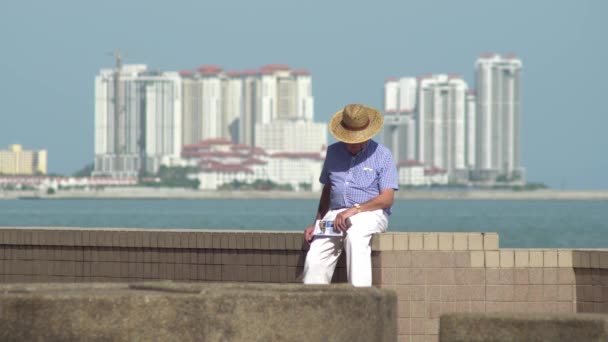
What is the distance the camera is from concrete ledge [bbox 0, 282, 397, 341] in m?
5.83

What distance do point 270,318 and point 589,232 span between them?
199 feet

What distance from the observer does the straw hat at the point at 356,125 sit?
7.82 meters

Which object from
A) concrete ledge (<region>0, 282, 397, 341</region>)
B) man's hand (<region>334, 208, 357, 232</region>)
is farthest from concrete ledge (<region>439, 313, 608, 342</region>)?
man's hand (<region>334, 208, 357, 232</region>)

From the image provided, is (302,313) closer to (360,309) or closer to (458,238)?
(360,309)

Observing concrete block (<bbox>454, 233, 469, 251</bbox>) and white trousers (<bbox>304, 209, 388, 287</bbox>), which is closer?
white trousers (<bbox>304, 209, 388, 287</bbox>)

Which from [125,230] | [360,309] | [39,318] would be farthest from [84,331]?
[125,230]

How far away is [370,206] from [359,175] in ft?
0.77

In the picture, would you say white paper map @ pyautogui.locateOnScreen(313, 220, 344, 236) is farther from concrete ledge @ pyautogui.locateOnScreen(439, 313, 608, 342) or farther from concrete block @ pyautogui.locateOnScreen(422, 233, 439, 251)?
concrete ledge @ pyautogui.locateOnScreen(439, 313, 608, 342)

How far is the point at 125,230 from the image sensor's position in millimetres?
8727

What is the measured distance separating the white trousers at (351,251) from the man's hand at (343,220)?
26 millimetres

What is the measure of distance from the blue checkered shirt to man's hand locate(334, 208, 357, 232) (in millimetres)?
159

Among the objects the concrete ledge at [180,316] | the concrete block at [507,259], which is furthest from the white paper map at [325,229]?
the concrete ledge at [180,316]

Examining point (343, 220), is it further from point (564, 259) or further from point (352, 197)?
point (564, 259)

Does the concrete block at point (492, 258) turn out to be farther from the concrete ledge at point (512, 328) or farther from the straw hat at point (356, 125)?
the concrete ledge at point (512, 328)
